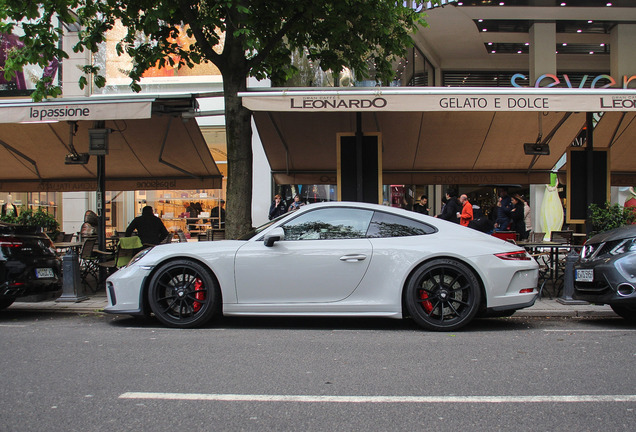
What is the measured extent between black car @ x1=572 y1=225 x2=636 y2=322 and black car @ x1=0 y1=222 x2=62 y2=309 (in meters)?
6.58

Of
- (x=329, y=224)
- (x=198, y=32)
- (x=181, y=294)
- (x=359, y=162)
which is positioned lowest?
Answer: (x=181, y=294)

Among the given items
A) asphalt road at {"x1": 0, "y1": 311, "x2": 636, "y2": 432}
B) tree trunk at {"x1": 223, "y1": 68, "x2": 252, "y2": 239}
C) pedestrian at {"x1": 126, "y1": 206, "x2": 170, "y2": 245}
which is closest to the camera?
asphalt road at {"x1": 0, "y1": 311, "x2": 636, "y2": 432}

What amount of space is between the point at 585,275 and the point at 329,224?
302 cm

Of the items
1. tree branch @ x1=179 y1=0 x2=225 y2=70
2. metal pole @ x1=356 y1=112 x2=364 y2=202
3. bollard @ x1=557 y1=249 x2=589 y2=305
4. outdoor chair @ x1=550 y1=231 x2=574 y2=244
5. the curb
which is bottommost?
the curb

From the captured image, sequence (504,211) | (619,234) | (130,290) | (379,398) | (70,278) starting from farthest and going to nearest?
(504,211), (70,278), (619,234), (130,290), (379,398)

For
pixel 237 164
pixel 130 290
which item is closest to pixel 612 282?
pixel 130 290

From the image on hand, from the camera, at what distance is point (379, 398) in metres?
3.65

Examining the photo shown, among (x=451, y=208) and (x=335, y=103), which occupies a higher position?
(x=335, y=103)

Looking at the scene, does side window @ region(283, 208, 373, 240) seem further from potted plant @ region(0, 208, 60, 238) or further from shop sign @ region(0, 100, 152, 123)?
potted plant @ region(0, 208, 60, 238)

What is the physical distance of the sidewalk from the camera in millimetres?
7195

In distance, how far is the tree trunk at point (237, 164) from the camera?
8727mm

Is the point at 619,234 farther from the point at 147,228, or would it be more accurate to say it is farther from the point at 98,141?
the point at 98,141

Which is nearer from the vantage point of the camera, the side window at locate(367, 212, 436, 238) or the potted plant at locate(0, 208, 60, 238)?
the side window at locate(367, 212, 436, 238)

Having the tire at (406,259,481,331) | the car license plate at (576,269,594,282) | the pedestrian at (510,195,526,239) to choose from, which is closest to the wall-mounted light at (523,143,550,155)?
the pedestrian at (510,195,526,239)
